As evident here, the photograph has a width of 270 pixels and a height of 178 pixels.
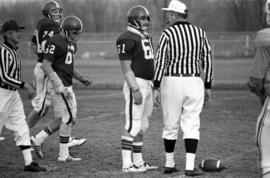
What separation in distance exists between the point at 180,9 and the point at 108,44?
19430 millimetres

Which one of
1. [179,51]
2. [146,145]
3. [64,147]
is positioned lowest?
[146,145]

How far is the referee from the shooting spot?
7.18 meters

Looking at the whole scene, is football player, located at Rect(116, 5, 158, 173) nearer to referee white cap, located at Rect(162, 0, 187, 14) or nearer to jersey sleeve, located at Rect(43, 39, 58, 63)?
referee white cap, located at Rect(162, 0, 187, 14)

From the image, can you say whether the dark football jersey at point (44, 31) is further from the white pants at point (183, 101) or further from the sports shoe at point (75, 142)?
the white pants at point (183, 101)

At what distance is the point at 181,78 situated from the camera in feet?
23.5

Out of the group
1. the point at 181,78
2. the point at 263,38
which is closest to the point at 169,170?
the point at 181,78

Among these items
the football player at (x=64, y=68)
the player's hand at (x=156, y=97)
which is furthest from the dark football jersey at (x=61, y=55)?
the player's hand at (x=156, y=97)

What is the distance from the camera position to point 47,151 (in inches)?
354

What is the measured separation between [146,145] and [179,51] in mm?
2421

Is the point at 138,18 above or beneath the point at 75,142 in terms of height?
above

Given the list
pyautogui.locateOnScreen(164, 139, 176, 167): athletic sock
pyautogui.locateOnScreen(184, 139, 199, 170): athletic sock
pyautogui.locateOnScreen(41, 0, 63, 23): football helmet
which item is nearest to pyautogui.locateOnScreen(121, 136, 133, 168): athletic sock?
pyautogui.locateOnScreen(164, 139, 176, 167): athletic sock

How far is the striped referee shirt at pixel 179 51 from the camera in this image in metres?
7.20

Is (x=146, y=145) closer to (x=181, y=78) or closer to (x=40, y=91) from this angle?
(x=40, y=91)

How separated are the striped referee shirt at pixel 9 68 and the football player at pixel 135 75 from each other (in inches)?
46.4
